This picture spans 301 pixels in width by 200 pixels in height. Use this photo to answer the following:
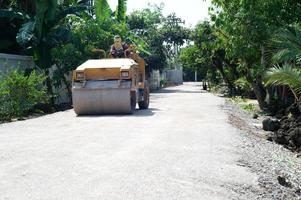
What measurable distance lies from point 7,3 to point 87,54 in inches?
184

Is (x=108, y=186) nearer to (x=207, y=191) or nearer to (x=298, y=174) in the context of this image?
(x=207, y=191)

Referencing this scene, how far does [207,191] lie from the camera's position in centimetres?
631

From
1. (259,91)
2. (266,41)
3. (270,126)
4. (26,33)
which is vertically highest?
(26,33)

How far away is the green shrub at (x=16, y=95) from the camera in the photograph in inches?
655

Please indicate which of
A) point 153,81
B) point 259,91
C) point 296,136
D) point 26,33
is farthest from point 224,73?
point 296,136

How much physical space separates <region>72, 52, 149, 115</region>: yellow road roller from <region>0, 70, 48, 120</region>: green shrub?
2.05 meters

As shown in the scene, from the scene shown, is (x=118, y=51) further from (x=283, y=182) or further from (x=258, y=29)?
(x=283, y=182)

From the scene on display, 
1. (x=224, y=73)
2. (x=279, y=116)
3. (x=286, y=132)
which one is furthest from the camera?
(x=224, y=73)

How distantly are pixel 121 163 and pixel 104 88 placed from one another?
27.8ft

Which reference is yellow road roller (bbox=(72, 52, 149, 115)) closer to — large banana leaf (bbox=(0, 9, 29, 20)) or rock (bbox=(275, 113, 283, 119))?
large banana leaf (bbox=(0, 9, 29, 20))

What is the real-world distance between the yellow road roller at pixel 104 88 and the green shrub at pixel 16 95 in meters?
2.05

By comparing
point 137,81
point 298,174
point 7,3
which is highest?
point 7,3

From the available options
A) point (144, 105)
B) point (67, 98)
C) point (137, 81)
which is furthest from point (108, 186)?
point (67, 98)

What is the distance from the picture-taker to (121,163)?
7.61 meters
